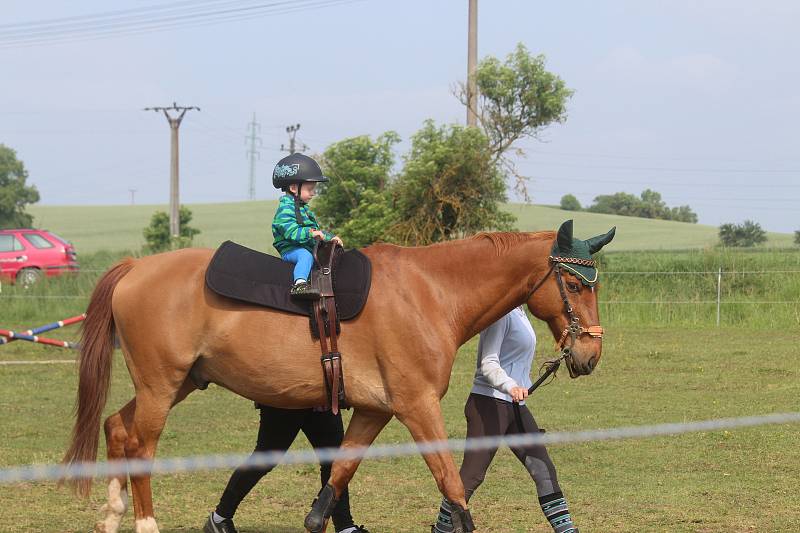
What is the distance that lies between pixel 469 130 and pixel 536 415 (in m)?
14.3

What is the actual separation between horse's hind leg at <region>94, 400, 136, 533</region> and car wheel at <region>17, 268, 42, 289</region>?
21.0 meters

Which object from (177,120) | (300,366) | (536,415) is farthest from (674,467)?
(177,120)

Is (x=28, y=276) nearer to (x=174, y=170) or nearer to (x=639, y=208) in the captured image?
(x=174, y=170)

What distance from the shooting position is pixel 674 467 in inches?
348

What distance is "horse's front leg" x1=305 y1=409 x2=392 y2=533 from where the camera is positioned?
5.82 metres

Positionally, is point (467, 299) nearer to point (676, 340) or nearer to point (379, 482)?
point (379, 482)

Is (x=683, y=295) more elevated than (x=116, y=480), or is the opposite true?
(x=116, y=480)

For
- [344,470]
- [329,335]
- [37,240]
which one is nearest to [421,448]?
[344,470]

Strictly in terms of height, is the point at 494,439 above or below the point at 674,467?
above

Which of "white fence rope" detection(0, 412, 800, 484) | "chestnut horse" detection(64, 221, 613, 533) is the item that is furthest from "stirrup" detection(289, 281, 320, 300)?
"white fence rope" detection(0, 412, 800, 484)

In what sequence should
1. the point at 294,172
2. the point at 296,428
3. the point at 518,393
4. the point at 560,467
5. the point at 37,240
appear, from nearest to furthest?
the point at 518,393
the point at 294,172
the point at 296,428
the point at 560,467
the point at 37,240

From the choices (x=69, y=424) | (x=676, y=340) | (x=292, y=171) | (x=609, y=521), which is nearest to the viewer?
(x=292, y=171)

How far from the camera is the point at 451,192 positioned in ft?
81.1

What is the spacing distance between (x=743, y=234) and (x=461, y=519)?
4399 centimetres
